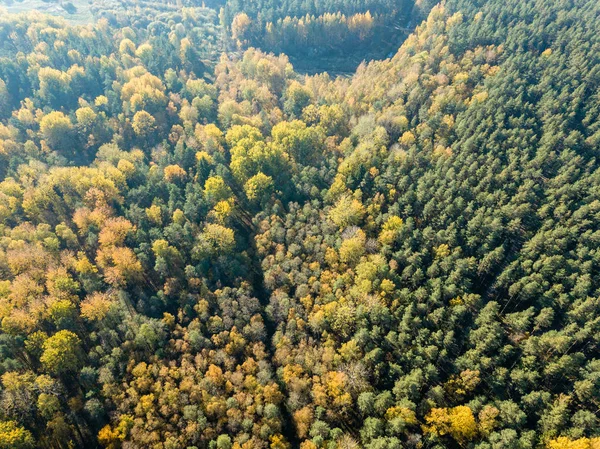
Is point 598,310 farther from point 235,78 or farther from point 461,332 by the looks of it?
point 235,78

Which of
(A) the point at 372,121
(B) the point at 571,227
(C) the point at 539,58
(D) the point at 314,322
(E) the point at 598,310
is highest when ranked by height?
(C) the point at 539,58

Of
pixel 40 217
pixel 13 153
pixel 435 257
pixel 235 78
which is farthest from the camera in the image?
pixel 235 78

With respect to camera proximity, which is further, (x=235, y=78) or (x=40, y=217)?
(x=235, y=78)

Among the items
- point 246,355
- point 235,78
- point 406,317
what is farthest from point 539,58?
point 246,355

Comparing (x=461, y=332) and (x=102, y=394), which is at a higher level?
(x=461, y=332)

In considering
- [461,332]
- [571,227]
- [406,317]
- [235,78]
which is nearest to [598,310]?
[571,227]

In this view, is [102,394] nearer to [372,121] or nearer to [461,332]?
[461,332]

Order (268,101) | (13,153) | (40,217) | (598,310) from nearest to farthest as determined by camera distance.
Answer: (598,310), (40,217), (13,153), (268,101)
